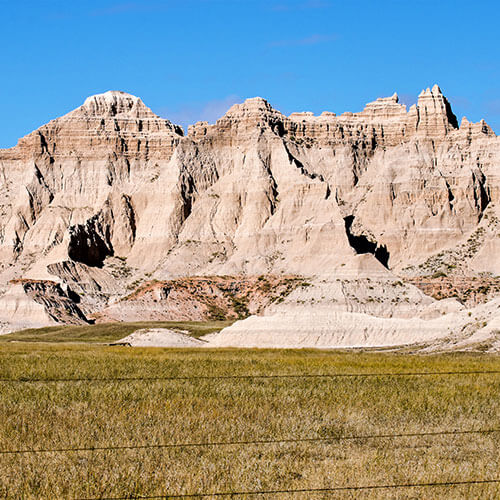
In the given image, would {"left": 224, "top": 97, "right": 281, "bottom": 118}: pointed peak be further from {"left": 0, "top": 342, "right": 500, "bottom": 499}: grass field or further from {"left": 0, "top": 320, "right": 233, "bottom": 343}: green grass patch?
{"left": 0, "top": 342, "right": 500, "bottom": 499}: grass field

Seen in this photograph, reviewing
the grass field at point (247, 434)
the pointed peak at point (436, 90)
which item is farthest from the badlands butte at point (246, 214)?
the grass field at point (247, 434)

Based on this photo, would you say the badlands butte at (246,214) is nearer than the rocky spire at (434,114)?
Yes

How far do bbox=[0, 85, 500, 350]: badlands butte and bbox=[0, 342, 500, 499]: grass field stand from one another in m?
77.4

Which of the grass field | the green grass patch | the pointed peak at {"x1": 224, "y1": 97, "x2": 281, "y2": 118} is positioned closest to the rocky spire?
the pointed peak at {"x1": 224, "y1": 97, "x2": 281, "y2": 118}

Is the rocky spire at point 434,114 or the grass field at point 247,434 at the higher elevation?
the rocky spire at point 434,114

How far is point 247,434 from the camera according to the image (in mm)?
15875

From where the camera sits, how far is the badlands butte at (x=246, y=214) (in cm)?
11794

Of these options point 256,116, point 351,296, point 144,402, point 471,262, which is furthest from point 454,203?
point 144,402

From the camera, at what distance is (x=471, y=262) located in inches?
5320

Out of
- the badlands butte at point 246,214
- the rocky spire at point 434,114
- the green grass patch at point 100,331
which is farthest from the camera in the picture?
the rocky spire at point 434,114

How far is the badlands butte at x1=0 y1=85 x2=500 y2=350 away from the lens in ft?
387

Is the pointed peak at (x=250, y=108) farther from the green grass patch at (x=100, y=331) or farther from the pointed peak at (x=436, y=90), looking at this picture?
the green grass patch at (x=100, y=331)

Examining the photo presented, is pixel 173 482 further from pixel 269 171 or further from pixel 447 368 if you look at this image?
pixel 269 171

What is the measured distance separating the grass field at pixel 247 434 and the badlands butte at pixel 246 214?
77.4 metres
